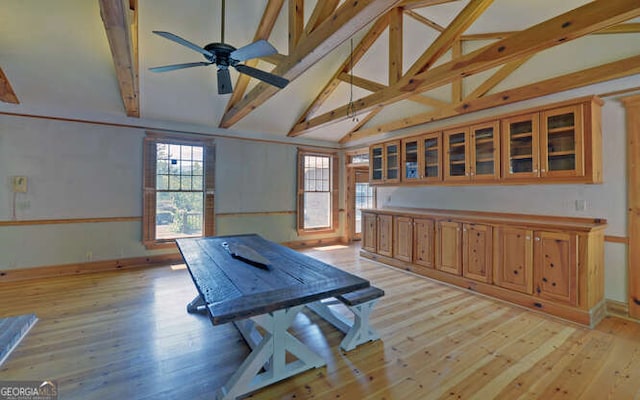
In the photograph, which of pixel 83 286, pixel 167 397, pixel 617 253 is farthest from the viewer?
pixel 83 286

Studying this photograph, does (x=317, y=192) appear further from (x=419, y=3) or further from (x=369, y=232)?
(x=419, y=3)

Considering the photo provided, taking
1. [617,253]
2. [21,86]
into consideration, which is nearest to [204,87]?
[21,86]

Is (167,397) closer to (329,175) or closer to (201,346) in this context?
(201,346)

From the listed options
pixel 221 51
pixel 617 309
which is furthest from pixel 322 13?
pixel 617 309

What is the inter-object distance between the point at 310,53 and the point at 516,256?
3.18m

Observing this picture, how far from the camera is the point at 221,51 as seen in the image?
227cm

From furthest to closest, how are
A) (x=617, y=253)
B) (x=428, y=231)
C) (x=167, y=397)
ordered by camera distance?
(x=428, y=231) → (x=617, y=253) → (x=167, y=397)

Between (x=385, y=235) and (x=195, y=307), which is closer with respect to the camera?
(x=195, y=307)

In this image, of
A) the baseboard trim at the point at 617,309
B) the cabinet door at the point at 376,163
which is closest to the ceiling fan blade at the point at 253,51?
the cabinet door at the point at 376,163

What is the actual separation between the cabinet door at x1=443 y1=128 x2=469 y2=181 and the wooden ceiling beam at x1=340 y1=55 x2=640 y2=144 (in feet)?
1.52

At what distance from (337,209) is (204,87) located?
12.8ft

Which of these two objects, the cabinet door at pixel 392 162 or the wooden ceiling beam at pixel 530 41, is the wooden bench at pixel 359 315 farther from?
the cabinet door at pixel 392 162

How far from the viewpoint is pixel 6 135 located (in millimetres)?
4078

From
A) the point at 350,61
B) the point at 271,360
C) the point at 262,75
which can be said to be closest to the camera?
the point at 271,360
